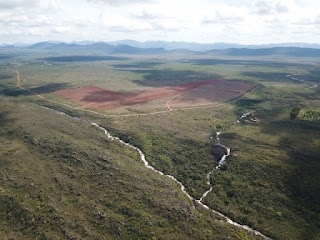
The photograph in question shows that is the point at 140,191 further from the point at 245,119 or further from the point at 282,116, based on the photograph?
the point at 282,116

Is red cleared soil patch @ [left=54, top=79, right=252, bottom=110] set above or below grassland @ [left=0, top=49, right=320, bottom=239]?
above

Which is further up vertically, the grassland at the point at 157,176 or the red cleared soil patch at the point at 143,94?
the red cleared soil patch at the point at 143,94

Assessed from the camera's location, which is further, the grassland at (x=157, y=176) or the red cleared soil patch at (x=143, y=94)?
the red cleared soil patch at (x=143, y=94)

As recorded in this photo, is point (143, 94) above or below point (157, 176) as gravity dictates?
above

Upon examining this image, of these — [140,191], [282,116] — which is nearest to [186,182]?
[140,191]
